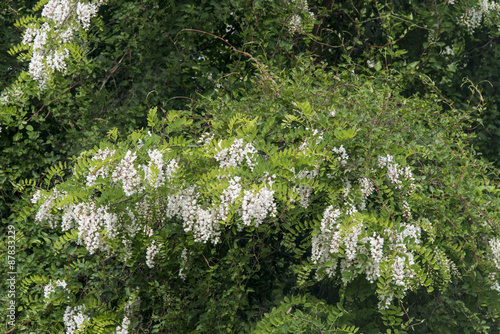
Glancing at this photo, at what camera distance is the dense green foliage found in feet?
8.86

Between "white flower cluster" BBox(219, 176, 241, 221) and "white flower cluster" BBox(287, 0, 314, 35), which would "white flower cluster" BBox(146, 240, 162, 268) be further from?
"white flower cluster" BBox(287, 0, 314, 35)

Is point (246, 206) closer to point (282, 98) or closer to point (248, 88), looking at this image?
point (282, 98)

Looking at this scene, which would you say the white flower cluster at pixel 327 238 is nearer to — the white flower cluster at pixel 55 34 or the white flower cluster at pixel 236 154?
the white flower cluster at pixel 236 154

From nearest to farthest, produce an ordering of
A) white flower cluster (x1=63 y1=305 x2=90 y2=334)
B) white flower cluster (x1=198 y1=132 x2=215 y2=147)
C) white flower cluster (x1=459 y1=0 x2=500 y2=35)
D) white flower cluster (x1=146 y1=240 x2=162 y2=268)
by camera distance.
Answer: white flower cluster (x1=146 y1=240 x2=162 y2=268) < white flower cluster (x1=198 y1=132 x2=215 y2=147) < white flower cluster (x1=63 y1=305 x2=90 y2=334) < white flower cluster (x1=459 y1=0 x2=500 y2=35)

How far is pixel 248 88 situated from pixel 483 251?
92.9 inches

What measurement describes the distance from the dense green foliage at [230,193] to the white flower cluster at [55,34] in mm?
→ 72

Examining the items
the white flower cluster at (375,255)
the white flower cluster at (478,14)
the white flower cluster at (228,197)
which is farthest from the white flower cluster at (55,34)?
the white flower cluster at (478,14)

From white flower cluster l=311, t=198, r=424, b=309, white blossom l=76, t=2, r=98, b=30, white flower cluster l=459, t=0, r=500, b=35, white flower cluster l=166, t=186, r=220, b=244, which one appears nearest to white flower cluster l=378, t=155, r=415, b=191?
white flower cluster l=311, t=198, r=424, b=309

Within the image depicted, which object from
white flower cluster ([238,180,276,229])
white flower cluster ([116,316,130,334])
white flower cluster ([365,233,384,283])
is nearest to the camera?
white flower cluster ([238,180,276,229])

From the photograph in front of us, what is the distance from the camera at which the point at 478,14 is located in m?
5.15

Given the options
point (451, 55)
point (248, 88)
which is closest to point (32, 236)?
point (248, 88)

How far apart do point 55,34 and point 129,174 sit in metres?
2.04

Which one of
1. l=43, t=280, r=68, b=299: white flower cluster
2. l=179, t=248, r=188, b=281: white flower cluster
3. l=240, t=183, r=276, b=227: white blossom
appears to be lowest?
l=43, t=280, r=68, b=299: white flower cluster

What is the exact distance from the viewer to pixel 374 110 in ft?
10.2
